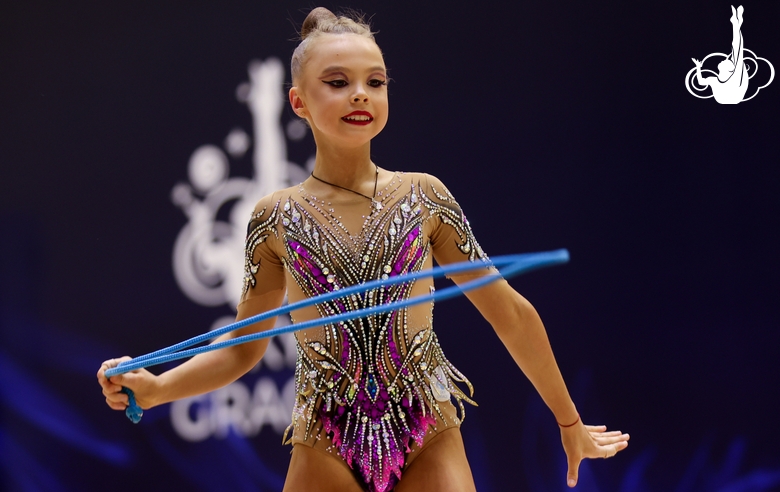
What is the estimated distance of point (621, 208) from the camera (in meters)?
2.59

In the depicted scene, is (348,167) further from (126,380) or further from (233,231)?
(233,231)

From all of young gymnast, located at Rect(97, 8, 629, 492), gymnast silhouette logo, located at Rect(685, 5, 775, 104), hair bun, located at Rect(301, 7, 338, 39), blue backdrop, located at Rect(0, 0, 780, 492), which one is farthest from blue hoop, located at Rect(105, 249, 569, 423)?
gymnast silhouette logo, located at Rect(685, 5, 775, 104)

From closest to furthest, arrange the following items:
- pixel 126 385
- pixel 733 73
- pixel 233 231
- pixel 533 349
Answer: pixel 126 385 < pixel 533 349 < pixel 733 73 < pixel 233 231

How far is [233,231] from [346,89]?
4.14ft

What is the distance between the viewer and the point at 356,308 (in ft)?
4.99

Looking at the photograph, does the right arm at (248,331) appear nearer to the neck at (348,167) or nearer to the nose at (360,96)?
the neck at (348,167)

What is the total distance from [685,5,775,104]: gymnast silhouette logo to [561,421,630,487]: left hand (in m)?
1.34

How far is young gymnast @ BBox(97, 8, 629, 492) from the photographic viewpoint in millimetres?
1495

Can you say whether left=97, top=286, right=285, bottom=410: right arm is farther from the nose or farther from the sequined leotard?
the nose

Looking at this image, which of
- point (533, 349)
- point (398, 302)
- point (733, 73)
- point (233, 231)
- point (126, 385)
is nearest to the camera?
point (398, 302)

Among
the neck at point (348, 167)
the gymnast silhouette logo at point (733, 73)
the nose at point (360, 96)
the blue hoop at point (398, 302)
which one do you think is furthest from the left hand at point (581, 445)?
the gymnast silhouette logo at point (733, 73)

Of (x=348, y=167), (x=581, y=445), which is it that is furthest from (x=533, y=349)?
(x=348, y=167)

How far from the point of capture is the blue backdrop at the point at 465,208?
8.47 ft

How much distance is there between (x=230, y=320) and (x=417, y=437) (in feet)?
4.35
